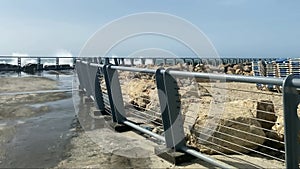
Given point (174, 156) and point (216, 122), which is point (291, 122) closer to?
point (174, 156)

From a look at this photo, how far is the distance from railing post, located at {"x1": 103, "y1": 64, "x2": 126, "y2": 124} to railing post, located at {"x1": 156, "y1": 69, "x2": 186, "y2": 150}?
1.94m

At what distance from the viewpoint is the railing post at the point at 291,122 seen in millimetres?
2545

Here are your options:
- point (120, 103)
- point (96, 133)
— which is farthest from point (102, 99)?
point (96, 133)

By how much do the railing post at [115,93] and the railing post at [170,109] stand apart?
194 centimetres

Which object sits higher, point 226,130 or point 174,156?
point 226,130

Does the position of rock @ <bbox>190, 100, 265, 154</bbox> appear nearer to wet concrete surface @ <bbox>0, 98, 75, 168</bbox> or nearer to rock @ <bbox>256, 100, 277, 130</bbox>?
rock @ <bbox>256, 100, 277, 130</bbox>

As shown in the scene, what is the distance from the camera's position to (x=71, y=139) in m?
5.36

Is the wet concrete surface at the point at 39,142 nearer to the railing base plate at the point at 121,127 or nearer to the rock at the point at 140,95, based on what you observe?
the railing base plate at the point at 121,127

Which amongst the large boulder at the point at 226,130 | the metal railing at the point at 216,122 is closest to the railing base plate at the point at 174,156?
the metal railing at the point at 216,122

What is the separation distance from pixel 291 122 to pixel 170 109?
5.95 ft

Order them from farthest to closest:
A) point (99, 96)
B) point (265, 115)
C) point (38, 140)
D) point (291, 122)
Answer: point (99, 96), point (38, 140), point (265, 115), point (291, 122)

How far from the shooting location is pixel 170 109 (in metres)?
4.16

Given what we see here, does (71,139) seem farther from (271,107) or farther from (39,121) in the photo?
(271,107)

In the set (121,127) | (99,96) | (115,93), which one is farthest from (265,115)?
(99,96)
